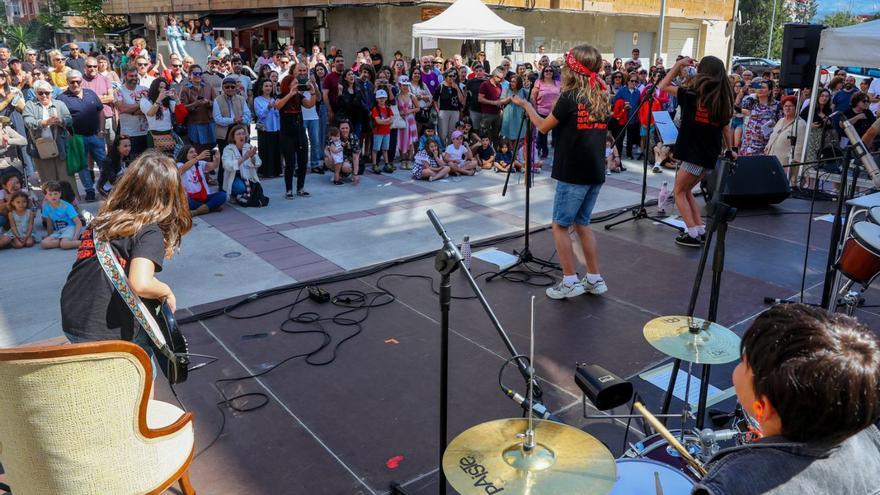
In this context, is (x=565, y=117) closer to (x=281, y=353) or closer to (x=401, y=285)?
(x=401, y=285)

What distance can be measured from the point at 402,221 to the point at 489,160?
3796 mm

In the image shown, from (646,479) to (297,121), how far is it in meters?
7.68

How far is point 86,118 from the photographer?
27.3ft

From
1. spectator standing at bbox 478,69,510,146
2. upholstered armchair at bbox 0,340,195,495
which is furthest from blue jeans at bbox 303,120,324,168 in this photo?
upholstered armchair at bbox 0,340,195,495

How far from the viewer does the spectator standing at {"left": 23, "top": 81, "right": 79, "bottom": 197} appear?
7855 millimetres

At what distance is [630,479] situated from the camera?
224 centimetres

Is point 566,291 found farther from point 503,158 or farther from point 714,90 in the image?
point 503,158

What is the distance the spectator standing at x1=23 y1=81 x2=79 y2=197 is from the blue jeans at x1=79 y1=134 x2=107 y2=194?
0.26 meters

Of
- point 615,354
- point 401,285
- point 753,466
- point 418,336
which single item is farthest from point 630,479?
point 401,285

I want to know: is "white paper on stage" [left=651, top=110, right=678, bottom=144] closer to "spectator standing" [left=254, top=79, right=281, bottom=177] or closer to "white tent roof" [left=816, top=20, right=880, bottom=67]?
"white tent roof" [left=816, top=20, right=880, bottom=67]

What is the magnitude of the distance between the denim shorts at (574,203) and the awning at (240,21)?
20103mm

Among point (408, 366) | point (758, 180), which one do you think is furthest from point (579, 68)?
point (758, 180)

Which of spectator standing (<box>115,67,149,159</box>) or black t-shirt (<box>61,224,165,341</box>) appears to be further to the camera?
spectator standing (<box>115,67,149,159</box>)

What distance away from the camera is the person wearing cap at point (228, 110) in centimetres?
921
